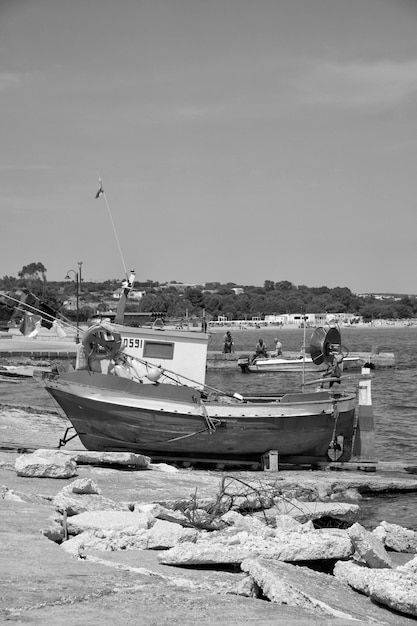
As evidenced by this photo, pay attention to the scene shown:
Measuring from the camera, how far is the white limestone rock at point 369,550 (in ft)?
26.6

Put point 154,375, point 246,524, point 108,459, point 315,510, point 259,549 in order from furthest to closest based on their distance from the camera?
point 154,375
point 108,459
point 315,510
point 246,524
point 259,549

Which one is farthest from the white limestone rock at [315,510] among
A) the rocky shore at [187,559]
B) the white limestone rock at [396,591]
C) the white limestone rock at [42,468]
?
the white limestone rock at [396,591]

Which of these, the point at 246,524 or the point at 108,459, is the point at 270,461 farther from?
the point at 246,524

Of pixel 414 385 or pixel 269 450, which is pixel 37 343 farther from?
pixel 269 450

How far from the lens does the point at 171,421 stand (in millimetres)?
17734

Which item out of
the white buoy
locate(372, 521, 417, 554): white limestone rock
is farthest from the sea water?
the white buoy

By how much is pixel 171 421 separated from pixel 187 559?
1001 centimetres

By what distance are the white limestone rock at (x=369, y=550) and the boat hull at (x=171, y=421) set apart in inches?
362

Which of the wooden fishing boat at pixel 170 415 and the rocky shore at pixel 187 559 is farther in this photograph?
the wooden fishing boat at pixel 170 415

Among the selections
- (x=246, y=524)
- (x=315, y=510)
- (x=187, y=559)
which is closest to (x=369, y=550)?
(x=187, y=559)

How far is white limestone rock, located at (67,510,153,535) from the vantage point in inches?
352

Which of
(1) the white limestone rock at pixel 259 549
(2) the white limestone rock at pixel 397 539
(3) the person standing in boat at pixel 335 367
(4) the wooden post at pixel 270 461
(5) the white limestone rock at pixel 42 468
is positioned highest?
(3) the person standing in boat at pixel 335 367

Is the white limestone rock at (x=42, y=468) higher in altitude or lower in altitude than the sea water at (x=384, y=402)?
higher

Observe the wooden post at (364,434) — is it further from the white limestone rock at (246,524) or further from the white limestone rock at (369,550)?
the white limestone rock at (369,550)
